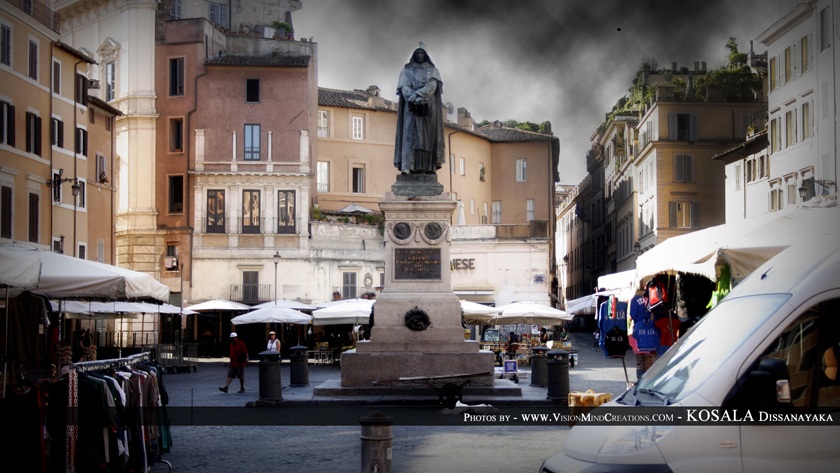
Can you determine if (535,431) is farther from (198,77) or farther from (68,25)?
(68,25)

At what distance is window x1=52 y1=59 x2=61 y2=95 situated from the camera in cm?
4356

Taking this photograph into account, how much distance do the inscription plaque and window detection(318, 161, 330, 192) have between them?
149ft

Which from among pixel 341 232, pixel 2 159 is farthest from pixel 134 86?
pixel 2 159

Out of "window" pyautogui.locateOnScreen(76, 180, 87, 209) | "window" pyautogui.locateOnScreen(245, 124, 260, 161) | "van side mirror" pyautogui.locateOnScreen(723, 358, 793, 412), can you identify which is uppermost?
"window" pyautogui.locateOnScreen(245, 124, 260, 161)

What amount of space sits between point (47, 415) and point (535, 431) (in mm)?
7921

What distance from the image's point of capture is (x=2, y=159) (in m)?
38.5

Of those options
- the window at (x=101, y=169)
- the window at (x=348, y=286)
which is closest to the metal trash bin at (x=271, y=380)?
Result: the window at (x=101, y=169)

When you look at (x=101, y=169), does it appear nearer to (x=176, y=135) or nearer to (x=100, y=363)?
(x=176, y=135)

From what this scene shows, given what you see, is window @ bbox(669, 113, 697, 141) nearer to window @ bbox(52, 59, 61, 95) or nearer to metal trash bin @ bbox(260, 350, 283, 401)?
window @ bbox(52, 59, 61, 95)

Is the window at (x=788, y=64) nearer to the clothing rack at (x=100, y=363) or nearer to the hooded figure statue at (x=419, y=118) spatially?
the hooded figure statue at (x=419, y=118)

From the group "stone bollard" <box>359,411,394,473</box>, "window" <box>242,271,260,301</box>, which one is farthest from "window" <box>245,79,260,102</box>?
"stone bollard" <box>359,411,394,473</box>

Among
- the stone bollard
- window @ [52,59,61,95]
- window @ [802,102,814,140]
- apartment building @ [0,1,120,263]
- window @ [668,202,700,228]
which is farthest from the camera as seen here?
window @ [668,202,700,228]

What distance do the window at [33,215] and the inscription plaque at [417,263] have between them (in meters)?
23.5

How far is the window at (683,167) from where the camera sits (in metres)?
63.9
